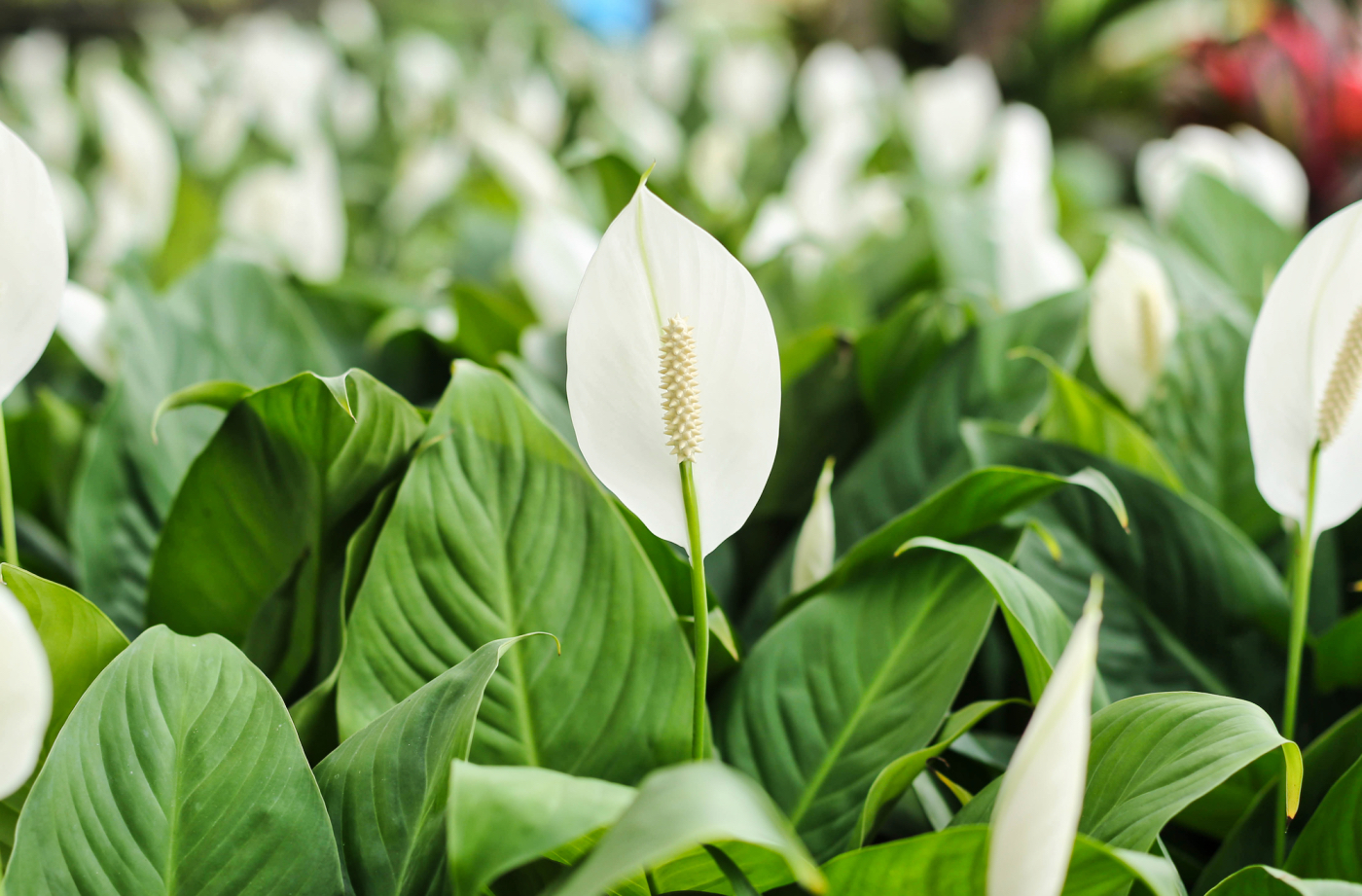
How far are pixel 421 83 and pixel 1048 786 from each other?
2.13 m

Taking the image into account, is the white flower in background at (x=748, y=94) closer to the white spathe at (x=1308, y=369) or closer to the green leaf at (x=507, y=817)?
the white spathe at (x=1308, y=369)

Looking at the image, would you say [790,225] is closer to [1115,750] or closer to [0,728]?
[1115,750]

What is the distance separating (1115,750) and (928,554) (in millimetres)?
127

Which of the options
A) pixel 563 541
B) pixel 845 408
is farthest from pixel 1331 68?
pixel 563 541

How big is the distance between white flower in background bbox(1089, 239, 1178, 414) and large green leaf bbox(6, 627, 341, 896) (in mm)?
581

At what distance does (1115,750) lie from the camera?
15.7 inches

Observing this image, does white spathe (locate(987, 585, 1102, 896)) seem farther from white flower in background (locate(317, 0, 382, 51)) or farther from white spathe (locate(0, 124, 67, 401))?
white flower in background (locate(317, 0, 382, 51))

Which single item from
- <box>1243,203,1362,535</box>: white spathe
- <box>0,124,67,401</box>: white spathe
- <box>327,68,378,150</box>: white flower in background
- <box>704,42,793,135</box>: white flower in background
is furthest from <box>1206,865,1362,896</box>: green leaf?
<box>327,68,378,150</box>: white flower in background

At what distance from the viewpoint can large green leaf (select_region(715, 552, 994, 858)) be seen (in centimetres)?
47

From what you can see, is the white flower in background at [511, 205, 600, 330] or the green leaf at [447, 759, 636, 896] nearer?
the green leaf at [447, 759, 636, 896]

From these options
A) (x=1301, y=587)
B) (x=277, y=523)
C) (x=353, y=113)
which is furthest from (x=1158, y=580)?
(x=353, y=113)

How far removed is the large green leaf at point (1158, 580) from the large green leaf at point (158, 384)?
458 mm

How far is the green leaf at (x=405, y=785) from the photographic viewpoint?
38cm

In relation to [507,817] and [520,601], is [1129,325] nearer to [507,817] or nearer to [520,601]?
[520,601]
